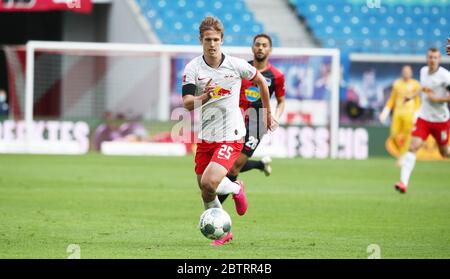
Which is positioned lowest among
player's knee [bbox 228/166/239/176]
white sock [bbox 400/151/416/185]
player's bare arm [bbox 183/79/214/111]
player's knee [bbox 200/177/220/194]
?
white sock [bbox 400/151/416/185]

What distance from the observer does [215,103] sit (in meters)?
10.3

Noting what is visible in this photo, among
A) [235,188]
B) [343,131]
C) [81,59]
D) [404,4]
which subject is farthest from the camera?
[404,4]

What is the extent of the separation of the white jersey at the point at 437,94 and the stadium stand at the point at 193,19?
49.8 ft

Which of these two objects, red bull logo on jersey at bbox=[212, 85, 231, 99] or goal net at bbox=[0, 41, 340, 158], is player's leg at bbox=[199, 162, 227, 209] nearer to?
red bull logo on jersey at bbox=[212, 85, 231, 99]

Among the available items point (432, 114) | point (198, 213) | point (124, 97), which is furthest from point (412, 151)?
point (124, 97)

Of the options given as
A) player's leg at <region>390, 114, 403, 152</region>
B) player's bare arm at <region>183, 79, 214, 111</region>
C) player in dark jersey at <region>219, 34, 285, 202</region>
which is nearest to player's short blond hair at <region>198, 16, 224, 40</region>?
player's bare arm at <region>183, 79, 214, 111</region>

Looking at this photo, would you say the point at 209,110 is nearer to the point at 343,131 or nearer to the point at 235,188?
the point at 235,188

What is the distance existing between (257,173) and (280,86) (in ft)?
29.4

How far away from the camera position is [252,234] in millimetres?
11234

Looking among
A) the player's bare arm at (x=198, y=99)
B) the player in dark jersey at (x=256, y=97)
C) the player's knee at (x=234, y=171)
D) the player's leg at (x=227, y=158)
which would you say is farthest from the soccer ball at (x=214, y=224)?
the player in dark jersey at (x=256, y=97)

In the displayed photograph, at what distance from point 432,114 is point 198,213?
5650 millimetres

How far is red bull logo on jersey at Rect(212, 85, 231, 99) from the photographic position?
10.1m

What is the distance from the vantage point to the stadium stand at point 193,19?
32.1 metres
